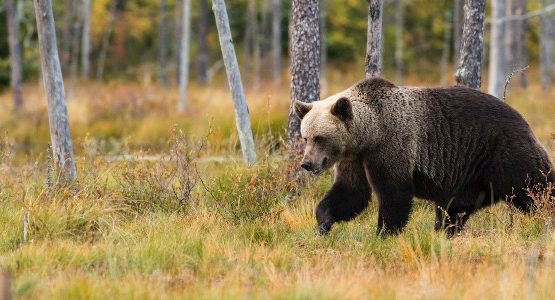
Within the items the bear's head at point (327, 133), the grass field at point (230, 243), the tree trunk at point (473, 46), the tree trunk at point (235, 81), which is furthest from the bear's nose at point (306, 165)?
the tree trunk at point (473, 46)

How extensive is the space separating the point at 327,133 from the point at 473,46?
3.79 metres

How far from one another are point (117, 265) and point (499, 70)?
12350mm

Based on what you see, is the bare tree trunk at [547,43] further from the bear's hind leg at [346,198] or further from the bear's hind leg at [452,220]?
the bear's hind leg at [346,198]

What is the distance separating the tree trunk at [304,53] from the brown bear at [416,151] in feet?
7.62

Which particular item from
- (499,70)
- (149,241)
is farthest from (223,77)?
(149,241)

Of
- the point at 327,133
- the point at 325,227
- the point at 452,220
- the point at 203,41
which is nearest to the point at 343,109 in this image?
the point at 327,133

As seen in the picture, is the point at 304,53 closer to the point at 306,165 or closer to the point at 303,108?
the point at 303,108

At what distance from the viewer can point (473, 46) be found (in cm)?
970

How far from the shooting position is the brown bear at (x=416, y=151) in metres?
6.74

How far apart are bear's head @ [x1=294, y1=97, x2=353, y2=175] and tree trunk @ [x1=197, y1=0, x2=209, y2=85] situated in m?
23.5

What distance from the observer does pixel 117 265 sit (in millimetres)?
5613

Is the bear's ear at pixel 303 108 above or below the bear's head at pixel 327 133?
above

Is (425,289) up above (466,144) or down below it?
below

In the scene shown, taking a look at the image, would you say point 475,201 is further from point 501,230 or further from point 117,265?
point 117,265
